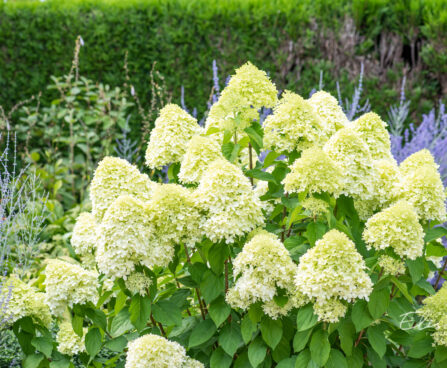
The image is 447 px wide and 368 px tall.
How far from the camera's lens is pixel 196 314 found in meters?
3.11

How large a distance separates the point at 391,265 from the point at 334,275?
0.31 meters

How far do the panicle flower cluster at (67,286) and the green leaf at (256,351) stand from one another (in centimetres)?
78

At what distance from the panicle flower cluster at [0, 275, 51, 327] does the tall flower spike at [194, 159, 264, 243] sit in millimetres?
1060

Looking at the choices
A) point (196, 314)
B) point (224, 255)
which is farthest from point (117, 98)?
point (224, 255)

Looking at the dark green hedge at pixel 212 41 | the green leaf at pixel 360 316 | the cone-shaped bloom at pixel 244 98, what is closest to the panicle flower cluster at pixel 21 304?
the cone-shaped bloom at pixel 244 98

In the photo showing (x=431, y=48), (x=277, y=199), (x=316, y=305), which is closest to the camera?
(x=316, y=305)

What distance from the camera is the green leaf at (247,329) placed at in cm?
239

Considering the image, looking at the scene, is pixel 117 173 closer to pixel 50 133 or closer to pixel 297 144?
pixel 297 144

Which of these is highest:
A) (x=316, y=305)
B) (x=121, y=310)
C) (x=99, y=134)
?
(x=316, y=305)

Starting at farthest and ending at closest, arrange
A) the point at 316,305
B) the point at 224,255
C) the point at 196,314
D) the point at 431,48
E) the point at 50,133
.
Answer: the point at 50,133 → the point at 431,48 → the point at 196,314 → the point at 224,255 → the point at 316,305

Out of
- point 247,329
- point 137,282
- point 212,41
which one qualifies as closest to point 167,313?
point 137,282

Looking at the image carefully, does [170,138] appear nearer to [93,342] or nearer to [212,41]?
[93,342]

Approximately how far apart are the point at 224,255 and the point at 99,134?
544 cm

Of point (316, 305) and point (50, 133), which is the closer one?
point (316, 305)
